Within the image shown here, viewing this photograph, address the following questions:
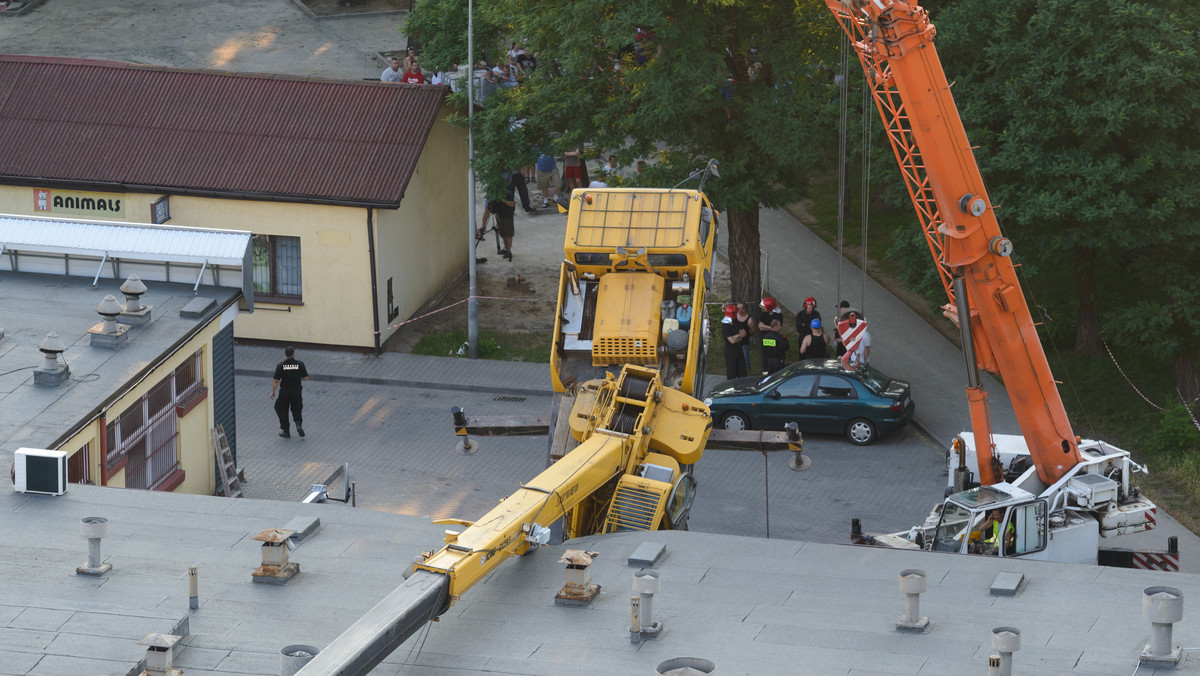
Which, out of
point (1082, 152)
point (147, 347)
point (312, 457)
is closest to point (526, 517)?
point (147, 347)

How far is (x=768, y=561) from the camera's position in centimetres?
1741

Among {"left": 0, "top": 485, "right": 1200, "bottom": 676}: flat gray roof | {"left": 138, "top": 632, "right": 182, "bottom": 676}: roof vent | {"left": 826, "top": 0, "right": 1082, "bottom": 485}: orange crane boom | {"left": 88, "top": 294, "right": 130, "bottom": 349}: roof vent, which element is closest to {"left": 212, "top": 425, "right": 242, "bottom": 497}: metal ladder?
{"left": 88, "top": 294, "right": 130, "bottom": 349}: roof vent

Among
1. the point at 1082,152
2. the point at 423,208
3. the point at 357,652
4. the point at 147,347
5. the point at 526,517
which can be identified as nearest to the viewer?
the point at 357,652

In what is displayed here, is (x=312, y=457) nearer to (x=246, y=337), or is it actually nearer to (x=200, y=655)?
(x=246, y=337)

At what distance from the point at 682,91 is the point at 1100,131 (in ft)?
24.4

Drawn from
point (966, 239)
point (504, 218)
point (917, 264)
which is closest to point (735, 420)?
point (917, 264)

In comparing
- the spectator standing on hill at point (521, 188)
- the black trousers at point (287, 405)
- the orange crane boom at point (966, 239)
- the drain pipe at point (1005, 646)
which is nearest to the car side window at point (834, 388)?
the orange crane boom at point (966, 239)

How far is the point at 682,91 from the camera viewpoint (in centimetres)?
3066

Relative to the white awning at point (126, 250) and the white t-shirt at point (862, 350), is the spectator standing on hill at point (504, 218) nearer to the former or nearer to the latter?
the white t-shirt at point (862, 350)

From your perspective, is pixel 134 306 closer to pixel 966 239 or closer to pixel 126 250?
pixel 126 250

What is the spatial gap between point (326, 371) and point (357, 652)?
2003 cm

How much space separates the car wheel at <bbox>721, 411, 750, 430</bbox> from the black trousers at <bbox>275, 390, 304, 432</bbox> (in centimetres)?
738

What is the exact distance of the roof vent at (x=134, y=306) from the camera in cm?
2342

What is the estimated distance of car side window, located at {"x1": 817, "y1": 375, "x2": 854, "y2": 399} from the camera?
28.9m
